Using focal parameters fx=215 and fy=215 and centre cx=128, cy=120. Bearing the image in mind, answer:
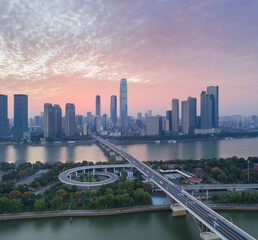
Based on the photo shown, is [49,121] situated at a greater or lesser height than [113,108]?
lesser

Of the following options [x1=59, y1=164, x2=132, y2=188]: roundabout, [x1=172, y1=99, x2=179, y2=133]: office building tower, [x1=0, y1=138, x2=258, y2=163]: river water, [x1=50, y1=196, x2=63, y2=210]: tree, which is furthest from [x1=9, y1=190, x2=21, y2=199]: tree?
[x1=172, y1=99, x2=179, y2=133]: office building tower

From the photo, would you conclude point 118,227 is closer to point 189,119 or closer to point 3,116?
point 189,119

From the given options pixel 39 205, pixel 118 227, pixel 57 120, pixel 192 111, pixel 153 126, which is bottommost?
pixel 118 227

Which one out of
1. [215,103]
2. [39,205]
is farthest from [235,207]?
[215,103]

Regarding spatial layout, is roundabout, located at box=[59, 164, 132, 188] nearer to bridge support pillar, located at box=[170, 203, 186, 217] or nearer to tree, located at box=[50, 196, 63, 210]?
tree, located at box=[50, 196, 63, 210]

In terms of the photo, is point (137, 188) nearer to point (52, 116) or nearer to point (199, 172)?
point (199, 172)

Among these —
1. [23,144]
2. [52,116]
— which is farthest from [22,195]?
[52,116]
